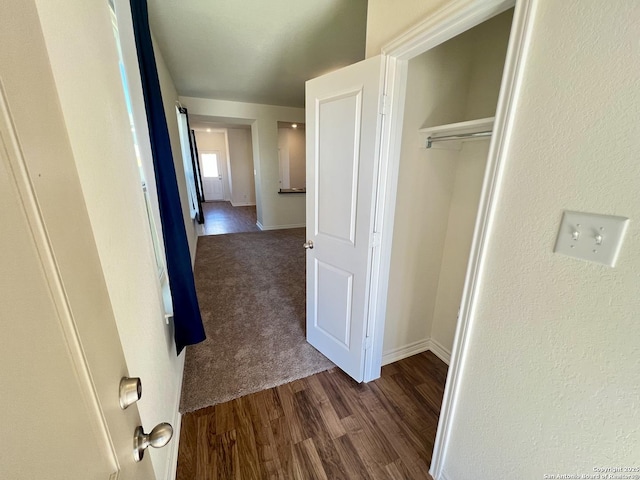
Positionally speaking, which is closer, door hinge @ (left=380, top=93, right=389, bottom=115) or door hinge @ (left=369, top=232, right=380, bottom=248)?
door hinge @ (left=380, top=93, right=389, bottom=115)

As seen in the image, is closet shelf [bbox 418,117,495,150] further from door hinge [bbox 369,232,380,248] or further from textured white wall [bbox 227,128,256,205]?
textured white wall [bbox 227,128,256,205]

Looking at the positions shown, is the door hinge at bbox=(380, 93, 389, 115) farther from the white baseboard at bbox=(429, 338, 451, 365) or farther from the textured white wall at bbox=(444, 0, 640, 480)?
the white baseboard at bbox=(429, 338, 451, 365)

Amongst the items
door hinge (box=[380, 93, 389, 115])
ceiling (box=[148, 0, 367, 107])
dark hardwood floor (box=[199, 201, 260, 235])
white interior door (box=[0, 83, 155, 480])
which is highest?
ceiling (box=[148, 0, 367, 107])

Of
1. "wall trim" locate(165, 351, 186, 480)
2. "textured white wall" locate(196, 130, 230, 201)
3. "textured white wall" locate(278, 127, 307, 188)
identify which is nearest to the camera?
"wall trim" locate(165, 351, 186, 480)

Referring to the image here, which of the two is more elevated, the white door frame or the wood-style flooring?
the white door frame

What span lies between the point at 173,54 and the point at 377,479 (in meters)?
3.87

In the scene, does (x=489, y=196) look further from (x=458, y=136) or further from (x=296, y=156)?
(x=296, y=156)

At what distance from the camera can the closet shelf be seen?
1327mm

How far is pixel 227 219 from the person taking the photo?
6906 millimetres

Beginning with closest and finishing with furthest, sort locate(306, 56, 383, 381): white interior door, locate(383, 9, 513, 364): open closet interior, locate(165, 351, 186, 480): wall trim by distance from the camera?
locate(165, 351, 186, 480): wall trim, locate(306, 56, 383, 381): white interior door, locate(383, 9, 513, 364): open closet interior

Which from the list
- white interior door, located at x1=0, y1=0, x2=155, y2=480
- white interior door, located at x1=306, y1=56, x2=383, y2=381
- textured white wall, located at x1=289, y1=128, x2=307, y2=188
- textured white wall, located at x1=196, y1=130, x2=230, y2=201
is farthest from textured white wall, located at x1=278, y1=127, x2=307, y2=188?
white interior door, located at x1=0, y1=0, x2=155, y2=480

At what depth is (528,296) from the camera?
2.77ft

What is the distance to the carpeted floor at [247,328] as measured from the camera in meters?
1.82

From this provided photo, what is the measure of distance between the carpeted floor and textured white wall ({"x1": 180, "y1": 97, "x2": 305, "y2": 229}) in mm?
1681
